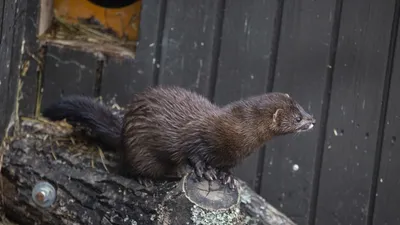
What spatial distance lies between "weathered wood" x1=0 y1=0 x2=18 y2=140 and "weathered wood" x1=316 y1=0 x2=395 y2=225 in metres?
1.83

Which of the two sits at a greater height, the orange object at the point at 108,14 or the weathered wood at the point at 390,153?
the orange object at the point at 108,14

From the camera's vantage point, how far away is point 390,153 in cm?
483

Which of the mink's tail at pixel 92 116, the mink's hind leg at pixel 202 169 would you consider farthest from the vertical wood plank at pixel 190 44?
the mink's hind leg at pixel 202 169

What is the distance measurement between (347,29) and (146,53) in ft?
3.82

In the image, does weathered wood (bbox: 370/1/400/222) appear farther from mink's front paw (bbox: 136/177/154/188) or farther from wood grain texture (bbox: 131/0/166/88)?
mink's front paw (bbox: 136/177/154/188)

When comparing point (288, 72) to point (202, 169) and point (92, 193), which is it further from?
point (92, 193)

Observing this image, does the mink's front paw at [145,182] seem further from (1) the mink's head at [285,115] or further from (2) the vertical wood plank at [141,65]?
(2) the vertical wood plank at [141,65]

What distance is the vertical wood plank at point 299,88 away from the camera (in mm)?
4688

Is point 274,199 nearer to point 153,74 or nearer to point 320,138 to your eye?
point 320,138

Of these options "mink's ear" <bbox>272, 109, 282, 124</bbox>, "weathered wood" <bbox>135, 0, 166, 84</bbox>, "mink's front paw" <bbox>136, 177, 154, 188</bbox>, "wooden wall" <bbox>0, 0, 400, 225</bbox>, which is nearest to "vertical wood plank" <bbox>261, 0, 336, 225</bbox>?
"wooden wall" <bbox>0, 0, 400, 225</bbox>

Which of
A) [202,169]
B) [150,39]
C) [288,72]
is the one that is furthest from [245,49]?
[202,169]

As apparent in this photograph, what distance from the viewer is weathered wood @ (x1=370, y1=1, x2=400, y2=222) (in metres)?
4.72

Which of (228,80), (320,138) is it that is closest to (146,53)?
(228,80)

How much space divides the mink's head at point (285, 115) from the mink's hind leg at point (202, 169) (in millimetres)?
388
